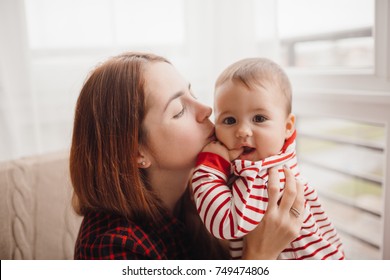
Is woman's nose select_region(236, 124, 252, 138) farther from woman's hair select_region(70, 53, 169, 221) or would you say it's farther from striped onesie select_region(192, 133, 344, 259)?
woman's hair select_region(70, 53, 169, 221)

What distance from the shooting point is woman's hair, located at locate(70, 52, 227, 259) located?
0.90m

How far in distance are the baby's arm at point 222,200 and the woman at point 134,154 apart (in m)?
0.07

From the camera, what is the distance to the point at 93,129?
0.92m

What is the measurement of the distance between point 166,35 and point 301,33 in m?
0.58

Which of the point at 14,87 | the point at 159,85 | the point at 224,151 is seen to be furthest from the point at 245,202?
the point at 14,87

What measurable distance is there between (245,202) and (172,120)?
29 cm

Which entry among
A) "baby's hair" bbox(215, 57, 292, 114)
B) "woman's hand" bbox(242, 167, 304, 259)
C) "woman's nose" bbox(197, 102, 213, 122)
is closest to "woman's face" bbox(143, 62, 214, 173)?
"woman's nose" bbox(197, 102, 213, 122)

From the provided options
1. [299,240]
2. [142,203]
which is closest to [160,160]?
[142,203]

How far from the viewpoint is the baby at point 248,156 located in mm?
813

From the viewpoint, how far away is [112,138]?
906 millimetres

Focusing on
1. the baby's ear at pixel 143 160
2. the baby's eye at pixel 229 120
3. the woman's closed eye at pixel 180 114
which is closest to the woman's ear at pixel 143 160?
the baby's ear at pixel 143 160

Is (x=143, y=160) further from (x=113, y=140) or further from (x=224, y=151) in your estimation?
(x=224, y=151)

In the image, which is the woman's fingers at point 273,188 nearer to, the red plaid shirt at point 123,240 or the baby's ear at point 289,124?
the baby's ear at point 289,124

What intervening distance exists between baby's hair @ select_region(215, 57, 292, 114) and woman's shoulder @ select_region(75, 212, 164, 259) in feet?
1.48
